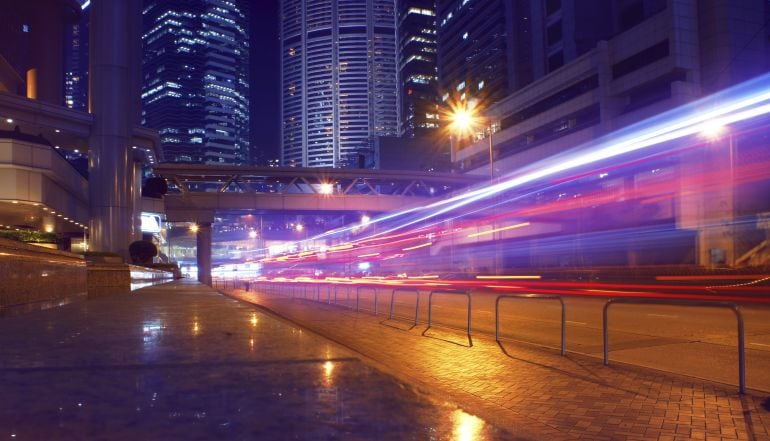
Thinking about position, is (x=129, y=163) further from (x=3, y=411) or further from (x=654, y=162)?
(x=654, y=162)

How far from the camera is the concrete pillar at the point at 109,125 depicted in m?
36.1

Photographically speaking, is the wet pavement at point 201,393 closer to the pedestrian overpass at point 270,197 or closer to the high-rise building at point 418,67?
the pedestrian overpass at point 270,197

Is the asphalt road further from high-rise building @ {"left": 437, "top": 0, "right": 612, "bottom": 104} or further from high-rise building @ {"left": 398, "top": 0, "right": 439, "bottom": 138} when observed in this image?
high-rise building @ {"left": 398, "top": 0, "right": 439, "bottom": 138}

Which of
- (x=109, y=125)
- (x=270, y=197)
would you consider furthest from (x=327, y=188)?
(x=109, y=125)

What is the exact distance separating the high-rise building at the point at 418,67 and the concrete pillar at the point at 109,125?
14009 cm

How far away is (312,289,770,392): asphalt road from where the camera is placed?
29.9 feet

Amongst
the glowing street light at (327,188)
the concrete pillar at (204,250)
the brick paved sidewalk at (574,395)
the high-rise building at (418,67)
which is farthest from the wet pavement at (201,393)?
the high-rise building at (418,67)

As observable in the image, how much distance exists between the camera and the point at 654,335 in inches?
510

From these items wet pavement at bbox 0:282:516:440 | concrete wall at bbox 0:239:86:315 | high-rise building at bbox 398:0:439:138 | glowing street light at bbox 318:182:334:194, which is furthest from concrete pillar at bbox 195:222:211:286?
high-rise building at bbox 398:0:439:138

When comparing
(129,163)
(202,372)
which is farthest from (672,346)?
(129,163)

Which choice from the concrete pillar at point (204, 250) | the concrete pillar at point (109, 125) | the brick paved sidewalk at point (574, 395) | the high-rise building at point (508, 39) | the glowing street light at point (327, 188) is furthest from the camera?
the high-rise building at point (508, 39)

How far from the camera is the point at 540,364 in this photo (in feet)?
28.6

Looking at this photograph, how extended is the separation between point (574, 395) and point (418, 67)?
17994 centimetres

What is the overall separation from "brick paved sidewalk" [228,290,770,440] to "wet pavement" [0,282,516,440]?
0.76 metres
